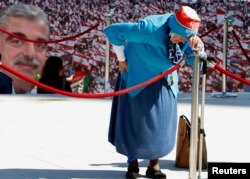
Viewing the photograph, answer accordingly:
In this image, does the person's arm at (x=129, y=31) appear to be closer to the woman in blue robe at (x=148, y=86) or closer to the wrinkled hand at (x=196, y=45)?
the woman in blue robe at (x=148, y=86)

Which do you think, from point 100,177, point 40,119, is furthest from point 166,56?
point 40,119

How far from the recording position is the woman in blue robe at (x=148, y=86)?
16.6ft

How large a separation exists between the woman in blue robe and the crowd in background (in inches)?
253

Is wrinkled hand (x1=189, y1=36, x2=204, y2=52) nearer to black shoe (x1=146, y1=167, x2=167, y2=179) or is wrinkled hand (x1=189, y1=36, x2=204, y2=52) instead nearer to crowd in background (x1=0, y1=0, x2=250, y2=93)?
black shoe (x1=146, y1=167, x2=167, y2=179)

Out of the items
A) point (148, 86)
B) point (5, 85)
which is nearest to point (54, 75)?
point (5, 85)

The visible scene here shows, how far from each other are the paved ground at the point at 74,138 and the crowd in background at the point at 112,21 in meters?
1.01

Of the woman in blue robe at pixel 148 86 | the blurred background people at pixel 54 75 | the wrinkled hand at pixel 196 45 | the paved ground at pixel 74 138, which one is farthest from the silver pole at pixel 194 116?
the blurred background people at pixel 54 75

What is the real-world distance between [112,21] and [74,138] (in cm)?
471

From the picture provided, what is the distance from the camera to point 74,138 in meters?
7.37

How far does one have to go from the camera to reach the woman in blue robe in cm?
505

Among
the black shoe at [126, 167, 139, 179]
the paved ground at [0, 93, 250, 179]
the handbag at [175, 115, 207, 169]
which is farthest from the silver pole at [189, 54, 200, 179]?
the handbag at [175, 115, 207, 169]

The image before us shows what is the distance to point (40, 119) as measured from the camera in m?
8.77

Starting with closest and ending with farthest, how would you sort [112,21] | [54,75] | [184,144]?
[184,144] → [54,75] → [112,21]

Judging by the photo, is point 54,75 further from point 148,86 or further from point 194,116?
point 194,116
